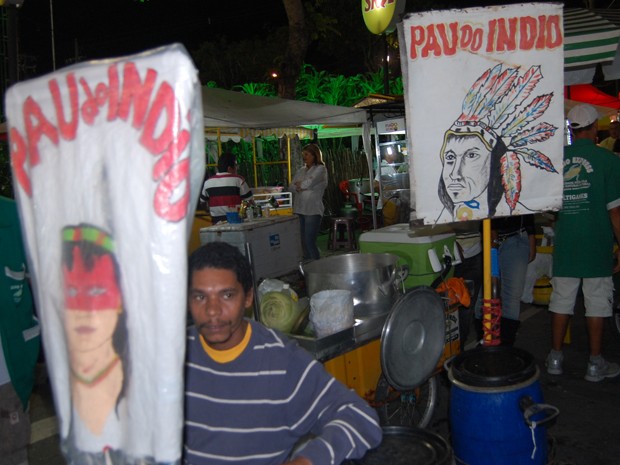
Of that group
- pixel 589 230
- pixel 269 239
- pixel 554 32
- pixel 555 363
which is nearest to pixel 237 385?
pixel 554 32

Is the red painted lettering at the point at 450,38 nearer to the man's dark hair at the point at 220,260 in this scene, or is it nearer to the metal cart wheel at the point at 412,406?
the man's dark hair at the point at 220,260

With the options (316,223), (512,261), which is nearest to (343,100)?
(316,223)

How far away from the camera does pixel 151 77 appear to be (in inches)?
49.0

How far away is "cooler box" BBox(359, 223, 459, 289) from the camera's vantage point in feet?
14.8

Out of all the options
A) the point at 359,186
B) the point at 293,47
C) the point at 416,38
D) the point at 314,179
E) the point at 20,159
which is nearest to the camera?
→ the point at 20,159

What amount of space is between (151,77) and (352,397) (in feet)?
3.97

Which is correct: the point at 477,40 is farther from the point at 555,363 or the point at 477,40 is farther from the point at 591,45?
the point at 555,363

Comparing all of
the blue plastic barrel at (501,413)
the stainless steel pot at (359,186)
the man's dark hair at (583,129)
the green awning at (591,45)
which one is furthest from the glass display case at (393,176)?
the blue plastic barrel at (501,413)

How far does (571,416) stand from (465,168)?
7.57ft

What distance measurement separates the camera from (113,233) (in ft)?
4.26

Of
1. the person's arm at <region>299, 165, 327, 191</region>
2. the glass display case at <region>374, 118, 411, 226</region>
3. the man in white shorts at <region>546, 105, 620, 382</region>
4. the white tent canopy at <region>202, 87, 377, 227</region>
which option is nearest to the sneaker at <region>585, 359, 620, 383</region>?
the man in white shorts at <region>546, 105, 620, 382</region>

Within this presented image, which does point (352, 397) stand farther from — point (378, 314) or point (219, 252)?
point (378, 314)

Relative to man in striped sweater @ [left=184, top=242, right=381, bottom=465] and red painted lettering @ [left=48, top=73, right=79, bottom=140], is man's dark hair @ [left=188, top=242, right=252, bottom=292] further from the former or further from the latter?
red painted lettering @ [left=48, top=73, right=79, bottom=140]

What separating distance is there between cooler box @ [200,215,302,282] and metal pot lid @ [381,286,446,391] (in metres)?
2.49
